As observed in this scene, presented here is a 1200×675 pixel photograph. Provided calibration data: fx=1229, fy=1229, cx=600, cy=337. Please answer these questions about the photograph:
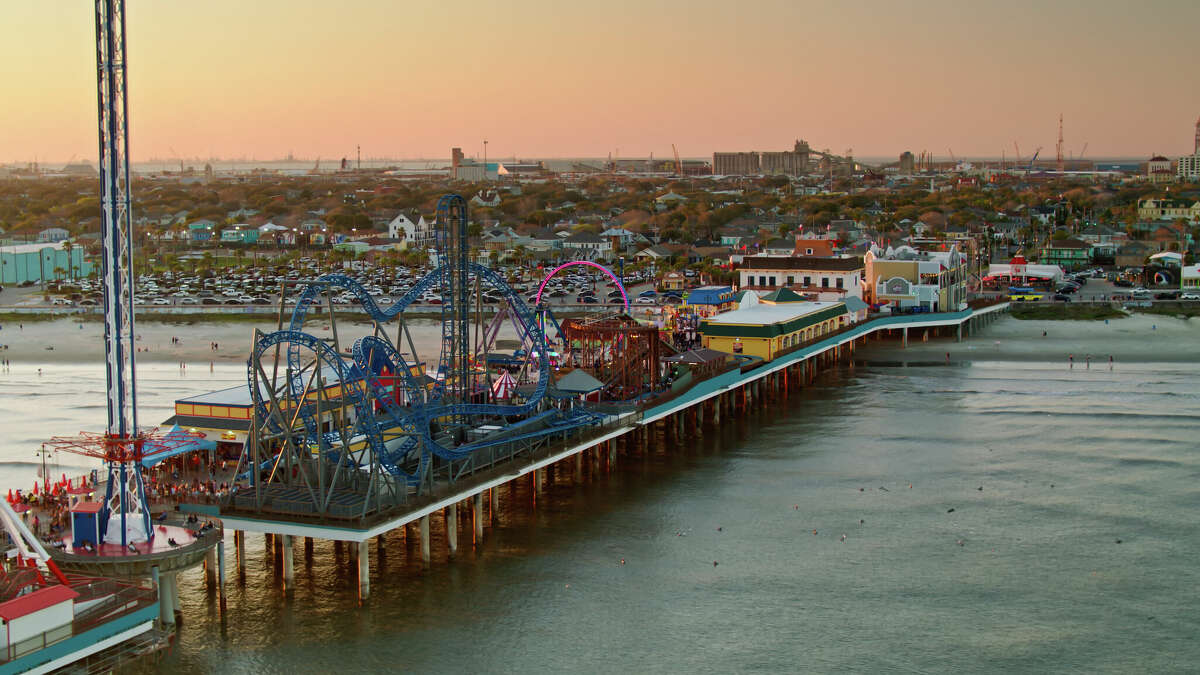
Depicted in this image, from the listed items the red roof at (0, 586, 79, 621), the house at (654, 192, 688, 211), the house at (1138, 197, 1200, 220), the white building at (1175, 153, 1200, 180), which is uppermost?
the white building at (1175, 153, 1200, 180)

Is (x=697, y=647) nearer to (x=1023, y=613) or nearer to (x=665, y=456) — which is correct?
(x=1023, y=613)

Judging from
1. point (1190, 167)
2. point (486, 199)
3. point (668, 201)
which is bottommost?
point (668, 201)

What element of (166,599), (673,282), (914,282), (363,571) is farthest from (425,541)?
(673,282)

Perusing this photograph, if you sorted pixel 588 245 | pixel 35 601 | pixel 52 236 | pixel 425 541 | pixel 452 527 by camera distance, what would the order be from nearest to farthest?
pixel 35 601 → pixel 425 541 → pixel 452 527 → pixel 588 245 → pixel 52 236


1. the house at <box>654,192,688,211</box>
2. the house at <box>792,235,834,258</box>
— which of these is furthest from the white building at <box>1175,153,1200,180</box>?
the house at <box>792,235,834,258</box>

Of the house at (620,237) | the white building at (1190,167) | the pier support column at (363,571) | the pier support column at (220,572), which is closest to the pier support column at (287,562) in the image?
the pier support column at (220,572)

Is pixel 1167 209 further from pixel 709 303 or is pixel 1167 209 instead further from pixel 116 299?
pixel 116 299

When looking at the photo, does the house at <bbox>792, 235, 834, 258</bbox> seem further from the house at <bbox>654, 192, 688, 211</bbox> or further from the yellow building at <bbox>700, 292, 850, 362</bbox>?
the house at <bbox>654, 192, 688, 211</bbox>
